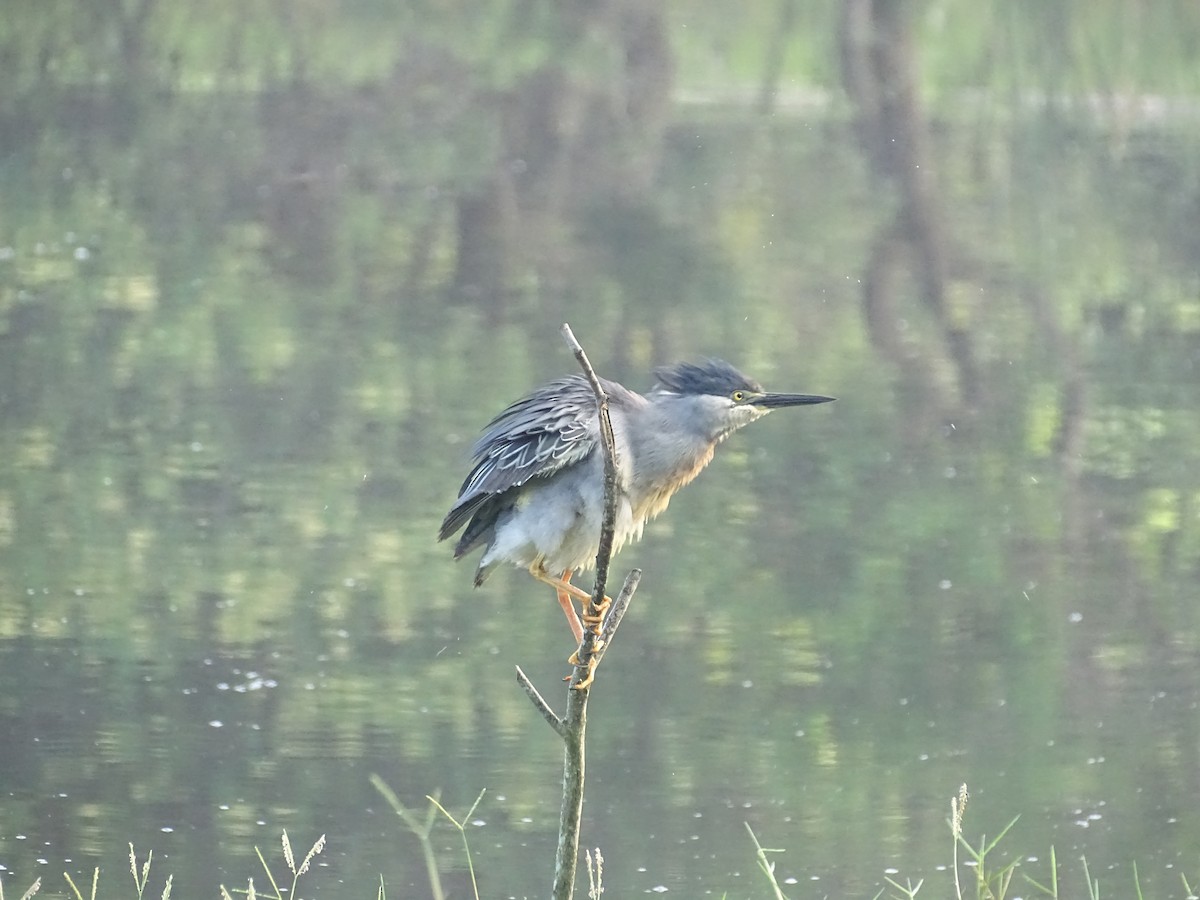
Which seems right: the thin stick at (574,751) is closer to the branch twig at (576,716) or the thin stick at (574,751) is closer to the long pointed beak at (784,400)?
the branch twig at (576,716)

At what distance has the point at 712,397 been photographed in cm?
429

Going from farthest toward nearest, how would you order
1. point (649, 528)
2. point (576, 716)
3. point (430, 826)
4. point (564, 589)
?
point (649, 528)
point (430, 826)
point (564, 589)
point (576, 716)

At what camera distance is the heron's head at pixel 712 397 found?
14.0 feet

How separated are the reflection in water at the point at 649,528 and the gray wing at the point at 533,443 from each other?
4.56ft

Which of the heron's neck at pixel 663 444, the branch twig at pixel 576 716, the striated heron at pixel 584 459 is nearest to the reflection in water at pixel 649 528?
the striated heron at pixel 584 459

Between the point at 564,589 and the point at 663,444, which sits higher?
the point at 663,444

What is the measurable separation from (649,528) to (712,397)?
3.88 meters

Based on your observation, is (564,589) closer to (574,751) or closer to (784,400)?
(784,400)

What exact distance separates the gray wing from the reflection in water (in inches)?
54.7

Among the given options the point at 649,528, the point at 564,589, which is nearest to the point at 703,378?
the point at 564,589

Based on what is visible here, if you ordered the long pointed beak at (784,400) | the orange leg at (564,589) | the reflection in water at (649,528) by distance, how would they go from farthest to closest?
the reflection in water at (649,528), the long pointed beak at (784,400), the orange leg at (564,589)

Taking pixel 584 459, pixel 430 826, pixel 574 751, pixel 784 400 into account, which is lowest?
pixel 430 826

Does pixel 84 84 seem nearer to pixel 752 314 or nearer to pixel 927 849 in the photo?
pixel 752 314

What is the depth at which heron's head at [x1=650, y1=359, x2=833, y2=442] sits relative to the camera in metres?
4.27
